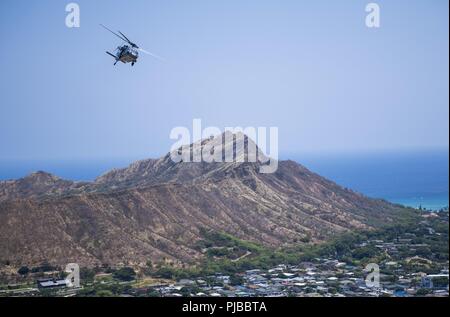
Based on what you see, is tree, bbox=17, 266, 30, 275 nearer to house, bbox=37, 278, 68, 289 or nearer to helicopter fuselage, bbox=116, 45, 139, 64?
house, bbox=37, 278, 68, 289

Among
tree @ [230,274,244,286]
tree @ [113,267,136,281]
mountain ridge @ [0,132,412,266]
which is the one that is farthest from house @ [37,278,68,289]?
tree @ [230,274,244,286]

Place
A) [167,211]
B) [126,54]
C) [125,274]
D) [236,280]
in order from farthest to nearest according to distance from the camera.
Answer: [167,211] < [125,274] < [236,280] < [126,54]

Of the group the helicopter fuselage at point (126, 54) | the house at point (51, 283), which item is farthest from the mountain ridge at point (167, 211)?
the helicopter fuselage at point (126, 54)

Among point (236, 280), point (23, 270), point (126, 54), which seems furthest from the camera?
point (236, 280)

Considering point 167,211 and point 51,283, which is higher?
point 167,211

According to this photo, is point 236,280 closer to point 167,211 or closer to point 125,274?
point 125,274

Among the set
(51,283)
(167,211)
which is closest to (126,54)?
(51,283)

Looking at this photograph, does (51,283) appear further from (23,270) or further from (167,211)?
(167,211)

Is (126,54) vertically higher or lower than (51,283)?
higher

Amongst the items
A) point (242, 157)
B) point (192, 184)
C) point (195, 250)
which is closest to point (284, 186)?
point (242, 157)

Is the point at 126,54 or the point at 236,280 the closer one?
the point at 126,54

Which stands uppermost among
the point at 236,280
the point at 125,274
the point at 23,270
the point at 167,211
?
the point at 167,211

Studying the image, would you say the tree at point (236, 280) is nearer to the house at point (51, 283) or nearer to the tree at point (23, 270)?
the house at point (51, 283)
